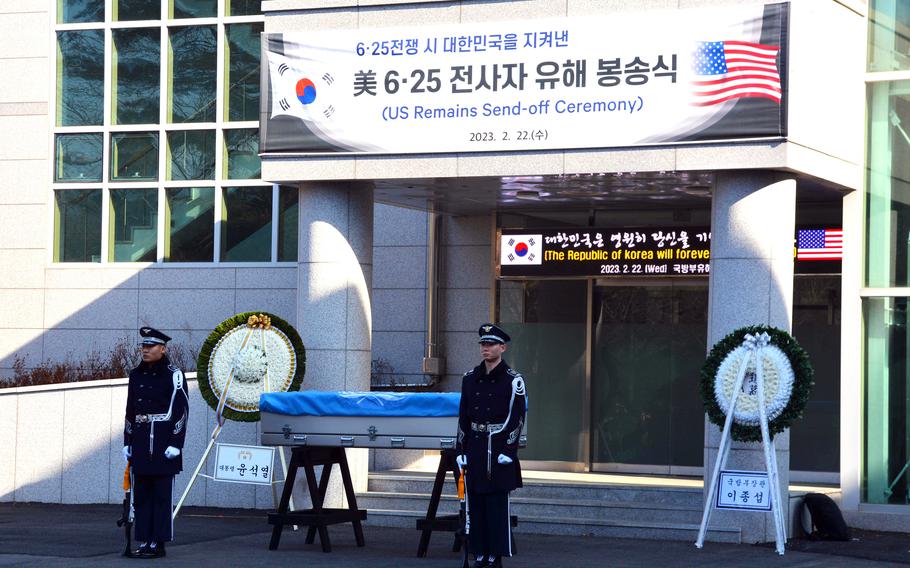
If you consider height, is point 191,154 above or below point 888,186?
above

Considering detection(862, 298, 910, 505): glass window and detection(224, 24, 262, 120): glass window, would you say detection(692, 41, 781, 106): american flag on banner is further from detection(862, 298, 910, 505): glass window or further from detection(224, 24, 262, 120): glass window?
detection(224, 24, 262, 120): glass window

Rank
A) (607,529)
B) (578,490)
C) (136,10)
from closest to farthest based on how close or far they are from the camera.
→ (607,529), (578,490), (136,10)

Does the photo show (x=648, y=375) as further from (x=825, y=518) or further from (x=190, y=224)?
(x=190, y=224)

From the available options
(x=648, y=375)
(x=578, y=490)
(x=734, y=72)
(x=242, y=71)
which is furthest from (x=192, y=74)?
(x=734, y=72)

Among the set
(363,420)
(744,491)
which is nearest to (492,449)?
(363,420)

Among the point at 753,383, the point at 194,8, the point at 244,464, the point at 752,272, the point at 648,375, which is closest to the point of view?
the point at 753,383

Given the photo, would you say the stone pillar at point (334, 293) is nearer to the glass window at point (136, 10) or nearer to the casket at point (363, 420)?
the casket at point (363, 420)

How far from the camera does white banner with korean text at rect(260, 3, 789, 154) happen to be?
15.0 meters

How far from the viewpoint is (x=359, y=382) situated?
1694 centimetres

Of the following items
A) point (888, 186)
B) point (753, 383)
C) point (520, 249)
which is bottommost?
point (753, 383)

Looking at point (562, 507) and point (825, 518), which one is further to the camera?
point (562, 507)

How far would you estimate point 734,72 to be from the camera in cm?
1495

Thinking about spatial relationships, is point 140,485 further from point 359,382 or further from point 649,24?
point 649,24

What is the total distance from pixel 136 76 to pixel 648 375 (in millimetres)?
9192
